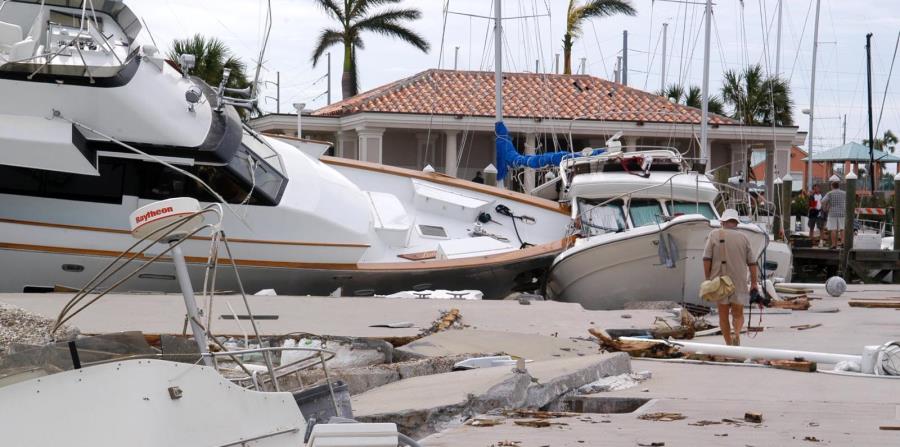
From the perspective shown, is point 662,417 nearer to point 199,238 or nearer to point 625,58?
point 199,238

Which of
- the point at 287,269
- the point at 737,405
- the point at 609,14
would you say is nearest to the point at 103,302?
the point at 287,269

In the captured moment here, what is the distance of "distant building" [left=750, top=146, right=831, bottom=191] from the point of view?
2230 inches

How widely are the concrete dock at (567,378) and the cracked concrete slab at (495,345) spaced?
0.01m

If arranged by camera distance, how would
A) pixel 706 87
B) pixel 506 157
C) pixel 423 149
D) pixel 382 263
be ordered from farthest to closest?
pixel 423 149, pixel 706 87, pixel 506 157, pixel 382 263

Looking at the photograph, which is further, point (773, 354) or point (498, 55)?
point (498, 55)

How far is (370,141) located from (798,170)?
58.0m

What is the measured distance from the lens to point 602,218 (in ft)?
62.8

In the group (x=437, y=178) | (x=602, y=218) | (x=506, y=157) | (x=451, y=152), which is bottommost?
(x=602, y=218)

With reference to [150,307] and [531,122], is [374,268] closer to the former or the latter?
[150,307]

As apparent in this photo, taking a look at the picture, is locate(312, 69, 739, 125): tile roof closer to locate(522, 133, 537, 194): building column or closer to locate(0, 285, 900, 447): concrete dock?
locate(522, 133, 537, 194): building column

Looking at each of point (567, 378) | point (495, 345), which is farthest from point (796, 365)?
point (567, 378)

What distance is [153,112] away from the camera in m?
14.2

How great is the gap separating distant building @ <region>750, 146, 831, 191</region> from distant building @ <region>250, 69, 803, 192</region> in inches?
774

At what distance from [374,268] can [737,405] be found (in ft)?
30.5
